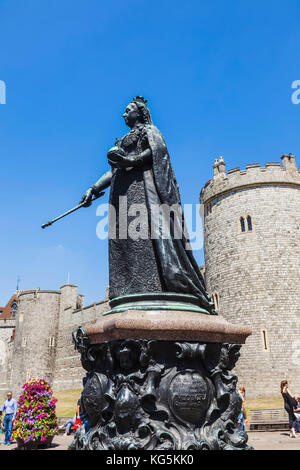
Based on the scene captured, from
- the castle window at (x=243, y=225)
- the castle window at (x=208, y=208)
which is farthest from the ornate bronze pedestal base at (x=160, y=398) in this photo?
the castle window at (x=208, y=208)

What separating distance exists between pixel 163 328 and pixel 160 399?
1.88 feet

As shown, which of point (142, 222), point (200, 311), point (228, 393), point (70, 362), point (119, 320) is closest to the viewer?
point (119, 320)

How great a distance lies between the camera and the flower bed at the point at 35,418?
7.66 metres

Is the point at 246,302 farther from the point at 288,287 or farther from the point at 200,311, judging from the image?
the point at 200,311

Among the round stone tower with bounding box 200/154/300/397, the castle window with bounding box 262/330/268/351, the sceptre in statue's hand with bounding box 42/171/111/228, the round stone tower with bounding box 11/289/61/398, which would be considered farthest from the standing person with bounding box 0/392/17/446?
the round stone tower with bounding box 11/289/61/398

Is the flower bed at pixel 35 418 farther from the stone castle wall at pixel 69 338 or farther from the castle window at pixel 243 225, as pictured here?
the stone castle wall at pixel 69 338

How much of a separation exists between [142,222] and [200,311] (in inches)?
42.3

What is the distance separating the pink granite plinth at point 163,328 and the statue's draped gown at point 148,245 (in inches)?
16.0

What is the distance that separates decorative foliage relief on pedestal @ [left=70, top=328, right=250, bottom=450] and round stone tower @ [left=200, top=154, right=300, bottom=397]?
21.2 m

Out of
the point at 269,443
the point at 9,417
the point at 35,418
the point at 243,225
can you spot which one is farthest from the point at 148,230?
the point at 243,225

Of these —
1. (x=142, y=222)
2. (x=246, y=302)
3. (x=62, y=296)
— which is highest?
(x=62, y=296)

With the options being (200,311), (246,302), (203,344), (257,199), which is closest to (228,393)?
(203,344)

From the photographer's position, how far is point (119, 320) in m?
3.48

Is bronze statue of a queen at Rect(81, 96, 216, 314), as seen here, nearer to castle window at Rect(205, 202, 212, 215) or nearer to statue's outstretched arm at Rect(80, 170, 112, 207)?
statue's outstretched arm at Rect(80, 170, 112, 207)
